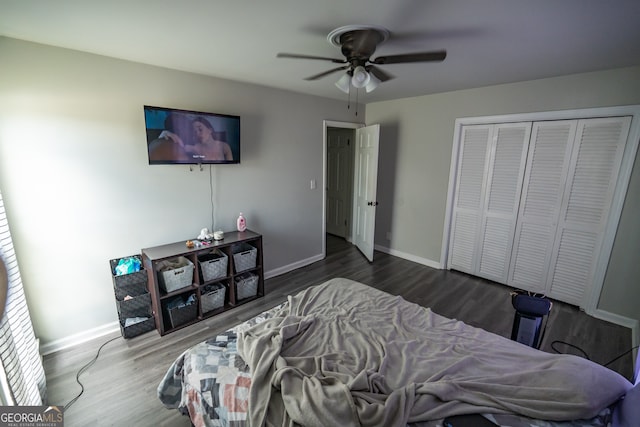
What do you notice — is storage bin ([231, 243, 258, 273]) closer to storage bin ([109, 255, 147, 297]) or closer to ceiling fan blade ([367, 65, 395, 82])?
storage bin ([109, 255, 147, 297])

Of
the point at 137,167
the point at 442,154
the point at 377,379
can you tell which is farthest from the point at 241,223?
the point at 442,154

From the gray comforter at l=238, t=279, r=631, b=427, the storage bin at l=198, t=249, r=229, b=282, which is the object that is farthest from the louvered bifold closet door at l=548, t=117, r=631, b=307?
the storage bin at l=198, t=249, r=229, b=282

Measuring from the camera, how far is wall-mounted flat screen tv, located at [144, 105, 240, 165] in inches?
90.4

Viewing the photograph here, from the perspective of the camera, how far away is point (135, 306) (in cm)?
235

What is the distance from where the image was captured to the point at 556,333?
2469mm

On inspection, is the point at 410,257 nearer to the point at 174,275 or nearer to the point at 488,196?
the point at 488,196

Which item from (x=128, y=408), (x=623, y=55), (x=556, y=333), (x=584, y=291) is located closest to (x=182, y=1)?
(x=128, y=408)

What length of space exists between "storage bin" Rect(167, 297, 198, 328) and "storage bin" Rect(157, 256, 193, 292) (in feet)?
0.60

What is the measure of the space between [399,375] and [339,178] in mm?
4091

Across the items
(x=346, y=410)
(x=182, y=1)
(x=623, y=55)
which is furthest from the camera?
(x=623, y=55)

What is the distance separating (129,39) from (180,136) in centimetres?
77

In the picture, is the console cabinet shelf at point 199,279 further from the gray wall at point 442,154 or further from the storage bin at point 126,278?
the gray wall at point 442,154

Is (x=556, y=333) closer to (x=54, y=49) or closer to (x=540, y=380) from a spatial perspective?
(x=540, y=380)

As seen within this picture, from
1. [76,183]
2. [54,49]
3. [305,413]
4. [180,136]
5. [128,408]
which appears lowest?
[128,408]
